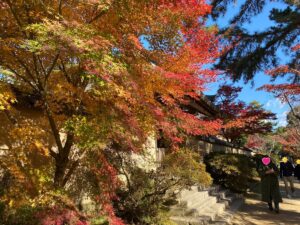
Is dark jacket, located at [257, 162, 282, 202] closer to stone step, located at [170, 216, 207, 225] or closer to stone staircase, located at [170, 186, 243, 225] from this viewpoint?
stone staircase, located at [170, 186, 243, 225]

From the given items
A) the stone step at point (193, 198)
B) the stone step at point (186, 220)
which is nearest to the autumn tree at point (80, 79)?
the stone step at point (186, 220)

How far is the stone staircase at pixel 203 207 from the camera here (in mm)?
8102

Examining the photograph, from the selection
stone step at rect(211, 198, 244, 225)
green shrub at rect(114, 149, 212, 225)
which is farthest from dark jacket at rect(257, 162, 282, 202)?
green shrub at rect(114, 149, 212, 225)

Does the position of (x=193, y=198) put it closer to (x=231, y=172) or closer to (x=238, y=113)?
(x=231, y=172)

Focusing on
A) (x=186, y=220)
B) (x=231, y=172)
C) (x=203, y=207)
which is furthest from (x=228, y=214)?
(x=231, y=172)

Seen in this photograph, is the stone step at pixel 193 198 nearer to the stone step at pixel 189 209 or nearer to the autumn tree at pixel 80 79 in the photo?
the stone step at pixel 189 209

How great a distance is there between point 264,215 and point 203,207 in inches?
90.1

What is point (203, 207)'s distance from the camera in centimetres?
958

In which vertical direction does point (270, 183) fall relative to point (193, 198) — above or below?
above

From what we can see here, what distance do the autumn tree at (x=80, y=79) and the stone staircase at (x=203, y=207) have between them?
2.81m

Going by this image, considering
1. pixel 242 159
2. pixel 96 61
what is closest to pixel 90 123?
pixel 96 61

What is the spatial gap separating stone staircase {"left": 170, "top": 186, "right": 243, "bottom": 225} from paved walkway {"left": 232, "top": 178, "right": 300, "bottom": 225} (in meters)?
0.27

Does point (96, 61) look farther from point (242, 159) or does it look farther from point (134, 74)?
point (242, 159)

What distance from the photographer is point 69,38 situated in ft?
12.6
